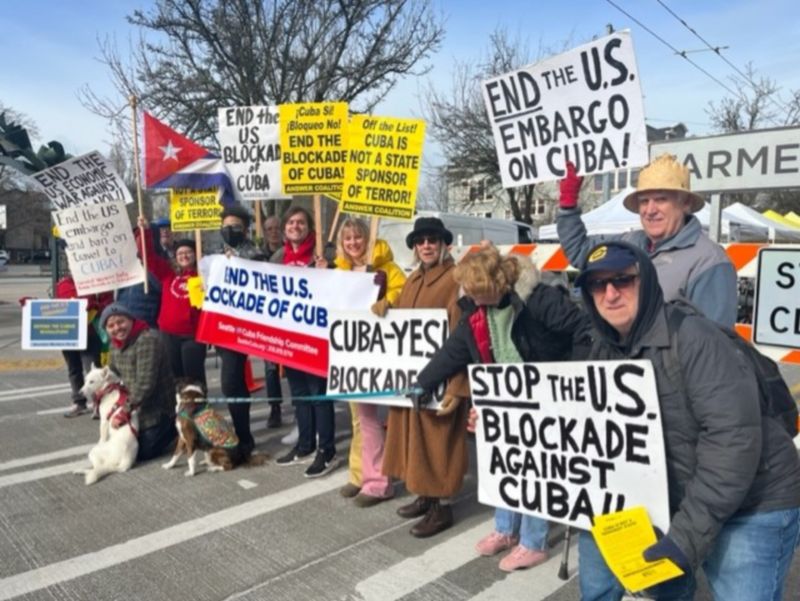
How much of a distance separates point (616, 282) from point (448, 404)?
1.82 metres

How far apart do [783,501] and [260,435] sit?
501 cm

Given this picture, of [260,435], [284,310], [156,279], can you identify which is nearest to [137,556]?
[284,310]

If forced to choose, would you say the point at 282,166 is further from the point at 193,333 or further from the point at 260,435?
the point at 260,435

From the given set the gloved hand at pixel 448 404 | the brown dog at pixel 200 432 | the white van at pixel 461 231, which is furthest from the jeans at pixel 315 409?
the white van at pixel 461 231

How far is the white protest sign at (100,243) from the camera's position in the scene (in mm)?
6027

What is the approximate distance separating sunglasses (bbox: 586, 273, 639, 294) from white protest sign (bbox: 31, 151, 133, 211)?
552cm

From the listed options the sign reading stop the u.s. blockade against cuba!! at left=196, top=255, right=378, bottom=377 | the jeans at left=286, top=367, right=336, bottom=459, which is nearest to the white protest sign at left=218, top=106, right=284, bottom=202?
the sign reading stop the u.s. blockade against cuba!! at left=196, top=255, right=378, bottom=377

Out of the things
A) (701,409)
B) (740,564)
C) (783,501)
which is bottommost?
(740,564)

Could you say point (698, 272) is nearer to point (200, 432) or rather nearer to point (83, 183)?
point (200, 432)

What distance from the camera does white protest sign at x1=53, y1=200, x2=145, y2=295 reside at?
6027 millimetres

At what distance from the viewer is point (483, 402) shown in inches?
107

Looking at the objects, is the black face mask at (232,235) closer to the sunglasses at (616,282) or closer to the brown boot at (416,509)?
the brown boot at (416,509)

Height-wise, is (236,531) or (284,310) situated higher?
(284,310)

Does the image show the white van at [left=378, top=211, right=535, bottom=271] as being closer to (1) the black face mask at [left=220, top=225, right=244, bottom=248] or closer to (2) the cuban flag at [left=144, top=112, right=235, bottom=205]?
(2) the cuban flag at [left=144, top=112, right=235, bottom=205]
